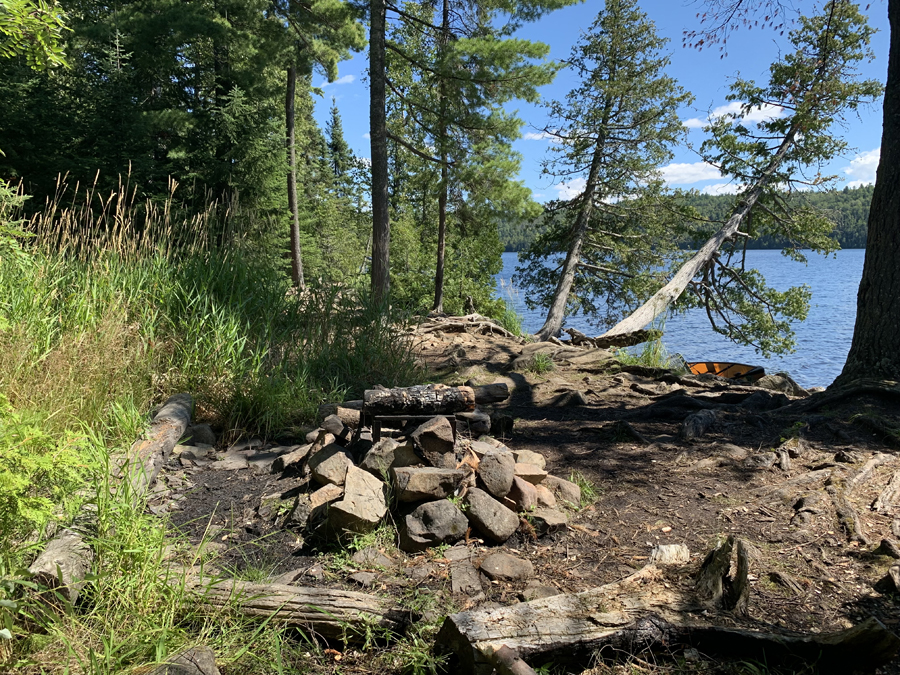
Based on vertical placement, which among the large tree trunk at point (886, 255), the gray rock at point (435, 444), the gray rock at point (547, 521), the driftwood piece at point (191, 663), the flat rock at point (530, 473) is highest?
the large tree trunk at point (886, 255)

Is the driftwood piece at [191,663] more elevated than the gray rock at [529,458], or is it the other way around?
the gray rock at [529,458]

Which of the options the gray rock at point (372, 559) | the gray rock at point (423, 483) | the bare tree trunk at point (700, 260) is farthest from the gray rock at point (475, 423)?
the bare tree trunk at point (700, 260)

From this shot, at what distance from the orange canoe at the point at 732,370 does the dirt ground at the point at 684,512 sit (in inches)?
86.5

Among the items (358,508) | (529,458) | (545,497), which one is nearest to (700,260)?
(529,458)

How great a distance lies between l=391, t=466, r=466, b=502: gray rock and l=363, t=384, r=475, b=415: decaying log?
717 millimetres

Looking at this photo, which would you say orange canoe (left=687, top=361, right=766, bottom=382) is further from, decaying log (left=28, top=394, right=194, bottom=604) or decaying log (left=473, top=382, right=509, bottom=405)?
decaying log (left=28, top=394, right=194, bottom=604)

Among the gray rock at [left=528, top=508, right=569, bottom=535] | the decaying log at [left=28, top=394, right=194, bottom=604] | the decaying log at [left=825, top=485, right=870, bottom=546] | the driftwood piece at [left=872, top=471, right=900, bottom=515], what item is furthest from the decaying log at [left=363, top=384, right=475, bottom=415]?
the driftwood piece at [left=872, top=471, right=900, bottom=515]

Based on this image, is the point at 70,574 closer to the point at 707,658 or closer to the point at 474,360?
the point at 707,658

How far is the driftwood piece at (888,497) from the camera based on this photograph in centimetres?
297

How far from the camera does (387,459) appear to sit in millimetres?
3293

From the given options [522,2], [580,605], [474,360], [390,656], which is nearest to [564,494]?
[580,605]

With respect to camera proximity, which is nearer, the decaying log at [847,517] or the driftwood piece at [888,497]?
the decaying log at [847,517]

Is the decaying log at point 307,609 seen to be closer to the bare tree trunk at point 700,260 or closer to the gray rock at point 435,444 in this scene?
the gray rock at point 435,444

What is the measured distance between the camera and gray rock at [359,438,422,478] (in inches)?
128
